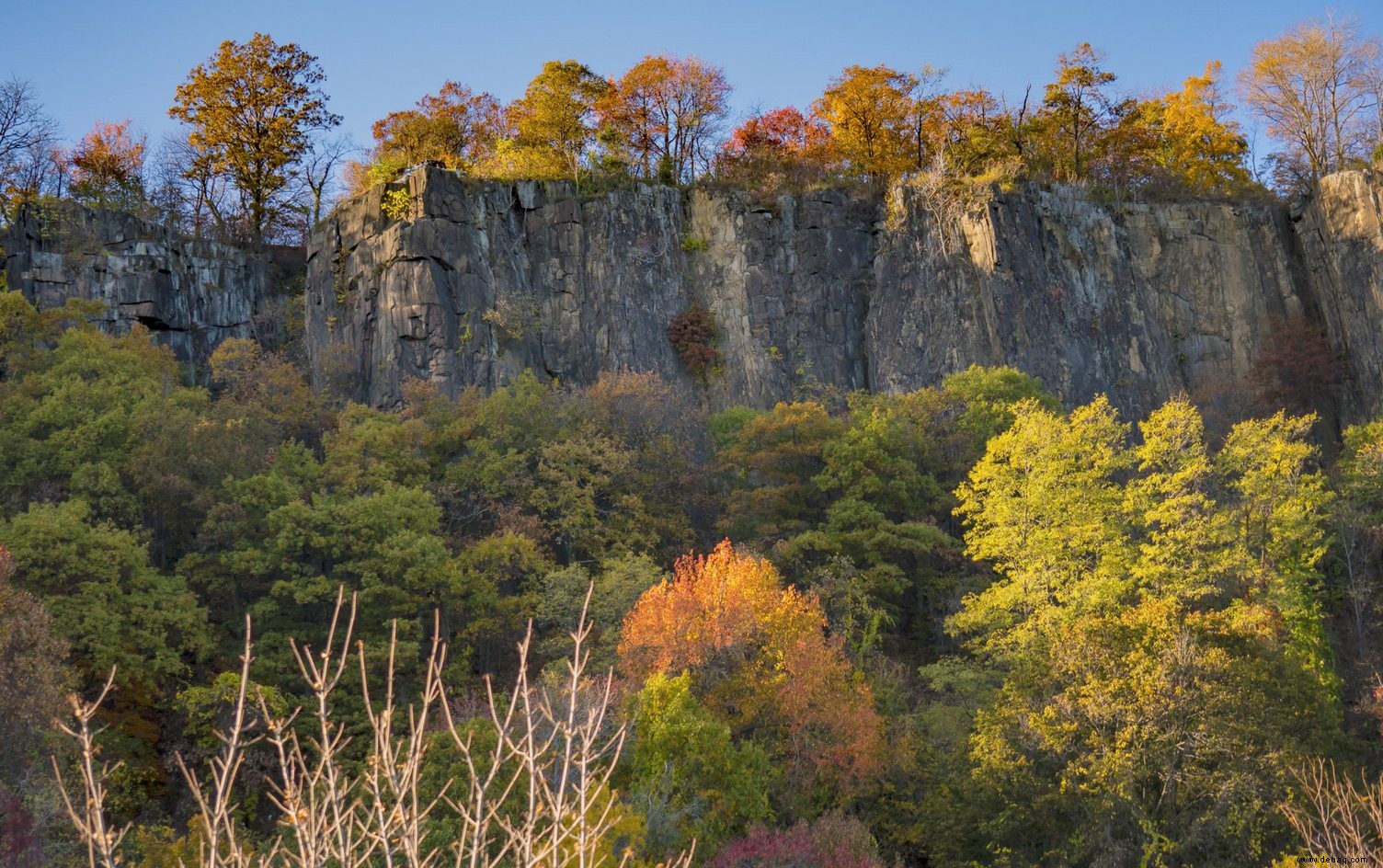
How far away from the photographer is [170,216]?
46875 mm

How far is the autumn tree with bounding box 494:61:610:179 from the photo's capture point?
45.0 m

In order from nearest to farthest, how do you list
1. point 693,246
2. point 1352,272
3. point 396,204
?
point 396,204 → point 1352,272 → point 693,246

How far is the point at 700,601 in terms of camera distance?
2425 centimetres

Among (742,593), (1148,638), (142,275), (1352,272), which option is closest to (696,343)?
(142,275)

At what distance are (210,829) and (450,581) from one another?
22977mm

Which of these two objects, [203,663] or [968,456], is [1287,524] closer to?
[968,456]

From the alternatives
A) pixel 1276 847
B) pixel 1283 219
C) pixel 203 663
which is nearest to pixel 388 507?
pixel 203 663

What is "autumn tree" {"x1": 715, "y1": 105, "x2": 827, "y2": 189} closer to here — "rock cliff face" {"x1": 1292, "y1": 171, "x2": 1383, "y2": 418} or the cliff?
the cliff

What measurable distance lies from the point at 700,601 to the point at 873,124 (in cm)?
2876

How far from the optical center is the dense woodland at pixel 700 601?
19.9 metres

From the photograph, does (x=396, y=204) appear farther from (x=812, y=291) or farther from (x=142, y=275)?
(x=812, y=291)

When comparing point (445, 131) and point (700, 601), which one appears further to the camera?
point (445, 131)

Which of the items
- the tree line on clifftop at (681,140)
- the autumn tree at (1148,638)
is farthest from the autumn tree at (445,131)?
the autumn tree at (1148,638)

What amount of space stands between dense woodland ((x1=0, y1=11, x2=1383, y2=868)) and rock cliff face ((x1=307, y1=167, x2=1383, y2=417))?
1810 millimetres
